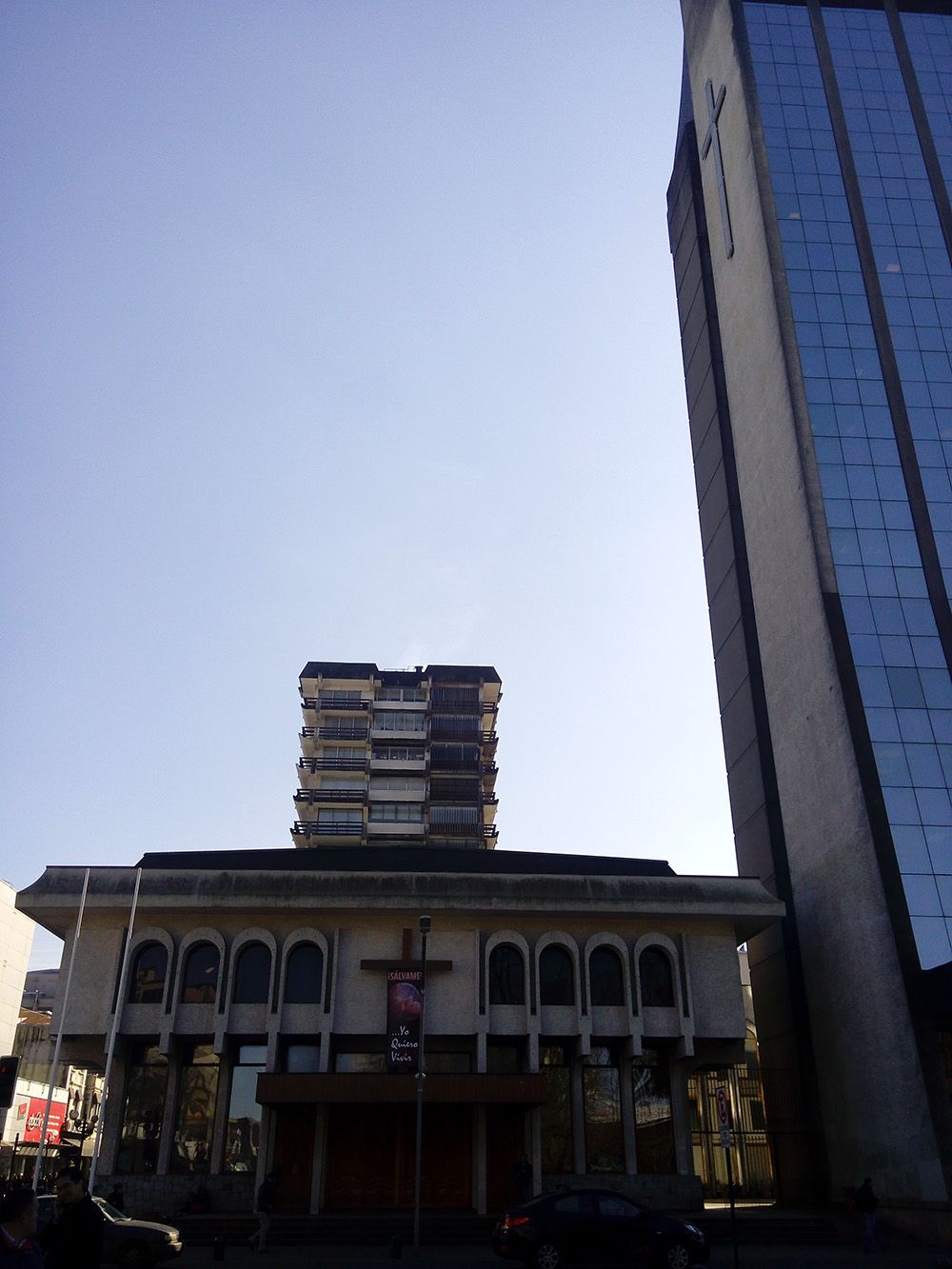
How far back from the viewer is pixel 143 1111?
3197 cm

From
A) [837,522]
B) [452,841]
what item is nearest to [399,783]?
[452,841]

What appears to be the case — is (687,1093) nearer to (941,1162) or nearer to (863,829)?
(941,1162)

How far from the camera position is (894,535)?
3803 cm

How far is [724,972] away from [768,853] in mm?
7859

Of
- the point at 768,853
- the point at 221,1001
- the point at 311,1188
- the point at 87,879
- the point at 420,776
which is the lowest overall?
the point at 311,1188

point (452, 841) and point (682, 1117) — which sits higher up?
point (452, 841)

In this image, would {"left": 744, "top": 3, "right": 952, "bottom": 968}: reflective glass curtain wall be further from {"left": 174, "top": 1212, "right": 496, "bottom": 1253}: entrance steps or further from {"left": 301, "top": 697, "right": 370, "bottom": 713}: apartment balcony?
{"left": 301, "top": 697, "right": 370, "bottom": 713}: apartment balcony

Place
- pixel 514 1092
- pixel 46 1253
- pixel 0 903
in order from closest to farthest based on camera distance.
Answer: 1. pixel 46 1253
2. pixel 514 1092
3. pixel 0 903

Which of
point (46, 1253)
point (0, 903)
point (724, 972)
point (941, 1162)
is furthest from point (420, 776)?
point (46, 1253)

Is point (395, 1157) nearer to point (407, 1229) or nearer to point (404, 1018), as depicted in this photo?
point (407, 1229)

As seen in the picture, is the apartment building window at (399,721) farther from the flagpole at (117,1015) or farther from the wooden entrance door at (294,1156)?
the wooden entrance door at (294,1156)

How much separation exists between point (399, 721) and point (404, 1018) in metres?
51.3

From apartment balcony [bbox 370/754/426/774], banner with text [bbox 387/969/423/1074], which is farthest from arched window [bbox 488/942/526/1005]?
apartment balcony [bbox 370/754/426/774]

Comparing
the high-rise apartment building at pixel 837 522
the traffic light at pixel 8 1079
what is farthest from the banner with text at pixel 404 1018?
the traffic light at pixel 8 1079
